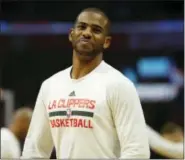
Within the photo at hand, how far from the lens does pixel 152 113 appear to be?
30.5 ft

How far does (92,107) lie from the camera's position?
318 centimetres

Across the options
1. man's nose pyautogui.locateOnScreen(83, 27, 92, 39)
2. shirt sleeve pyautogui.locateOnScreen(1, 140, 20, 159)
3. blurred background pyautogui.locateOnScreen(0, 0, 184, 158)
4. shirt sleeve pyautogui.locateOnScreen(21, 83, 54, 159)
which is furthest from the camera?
blurred background pyautogui.locateOnScreen(0, 0, 184, 158)

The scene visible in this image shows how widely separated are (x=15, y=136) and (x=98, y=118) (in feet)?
8.08

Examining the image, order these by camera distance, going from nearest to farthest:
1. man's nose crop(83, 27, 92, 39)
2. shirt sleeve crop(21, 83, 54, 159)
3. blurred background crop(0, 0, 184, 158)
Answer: man's nose crop(83, 27, 92, 39) → shirt sleeve crop(21, 83, 54, 159) → blurred background crop(0, 0, 184, 158)

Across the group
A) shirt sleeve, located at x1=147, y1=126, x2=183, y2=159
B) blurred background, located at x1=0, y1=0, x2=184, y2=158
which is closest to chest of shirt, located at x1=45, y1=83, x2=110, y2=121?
shirt sleeve, located at x1=147, y1=126, x2=183, y2=159

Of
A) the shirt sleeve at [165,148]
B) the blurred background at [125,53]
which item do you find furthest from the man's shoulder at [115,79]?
the blurred background at [125,53]

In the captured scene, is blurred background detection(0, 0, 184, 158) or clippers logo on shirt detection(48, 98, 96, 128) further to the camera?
blurred background detection(0, 0, 184, 158)

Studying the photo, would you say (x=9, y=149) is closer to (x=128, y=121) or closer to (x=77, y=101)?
(x=77, y=101)

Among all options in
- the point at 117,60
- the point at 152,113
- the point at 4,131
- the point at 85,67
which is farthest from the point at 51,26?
the point at 85,67

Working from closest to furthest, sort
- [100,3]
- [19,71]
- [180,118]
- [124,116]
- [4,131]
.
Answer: [124,116] < [4,131] < [100,3] < [180,118] < [19,71]

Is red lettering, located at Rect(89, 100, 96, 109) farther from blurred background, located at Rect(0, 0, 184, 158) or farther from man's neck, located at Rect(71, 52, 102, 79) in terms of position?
blurred background, located at Rect(0, 0, 184, 158)

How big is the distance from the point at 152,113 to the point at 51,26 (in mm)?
1959

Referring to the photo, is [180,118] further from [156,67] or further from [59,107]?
[59,107]

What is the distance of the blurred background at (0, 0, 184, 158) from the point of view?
864cm
